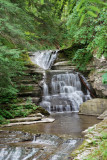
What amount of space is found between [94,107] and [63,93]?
10.4 feet

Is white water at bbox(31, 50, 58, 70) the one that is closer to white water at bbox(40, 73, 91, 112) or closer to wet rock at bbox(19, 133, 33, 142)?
white water at bbox(40, 73, 91, 112)

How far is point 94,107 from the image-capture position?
9.34m

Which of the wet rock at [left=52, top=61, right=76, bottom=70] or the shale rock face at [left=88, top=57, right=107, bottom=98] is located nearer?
the shale rock face at [left=88, top=57, right=107, bottom=98]

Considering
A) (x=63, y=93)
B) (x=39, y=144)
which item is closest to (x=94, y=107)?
(x=63, y=93)

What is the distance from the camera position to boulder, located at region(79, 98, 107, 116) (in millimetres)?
9102

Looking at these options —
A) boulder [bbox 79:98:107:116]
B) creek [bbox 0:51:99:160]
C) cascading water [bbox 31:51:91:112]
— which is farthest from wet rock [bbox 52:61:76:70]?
boulder [bbox 79:98:107:116]

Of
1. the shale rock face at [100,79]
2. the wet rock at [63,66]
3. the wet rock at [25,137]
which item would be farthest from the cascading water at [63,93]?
the wet rock at [25,137]

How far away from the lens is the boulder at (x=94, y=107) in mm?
9102

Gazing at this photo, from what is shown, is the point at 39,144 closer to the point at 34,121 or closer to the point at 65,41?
the point at 34,121

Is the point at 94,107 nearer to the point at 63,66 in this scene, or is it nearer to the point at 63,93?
the point at 63,93

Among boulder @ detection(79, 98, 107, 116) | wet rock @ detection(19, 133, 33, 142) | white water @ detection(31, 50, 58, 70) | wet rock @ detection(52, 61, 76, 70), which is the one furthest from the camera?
white water @ detection(31, 50, 58, 70)

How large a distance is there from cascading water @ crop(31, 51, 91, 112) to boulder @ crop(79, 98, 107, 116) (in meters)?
1.29

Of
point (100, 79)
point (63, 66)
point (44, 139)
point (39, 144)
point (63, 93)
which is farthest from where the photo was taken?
point (63, 66)

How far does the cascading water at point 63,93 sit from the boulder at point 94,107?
4.22 ft
